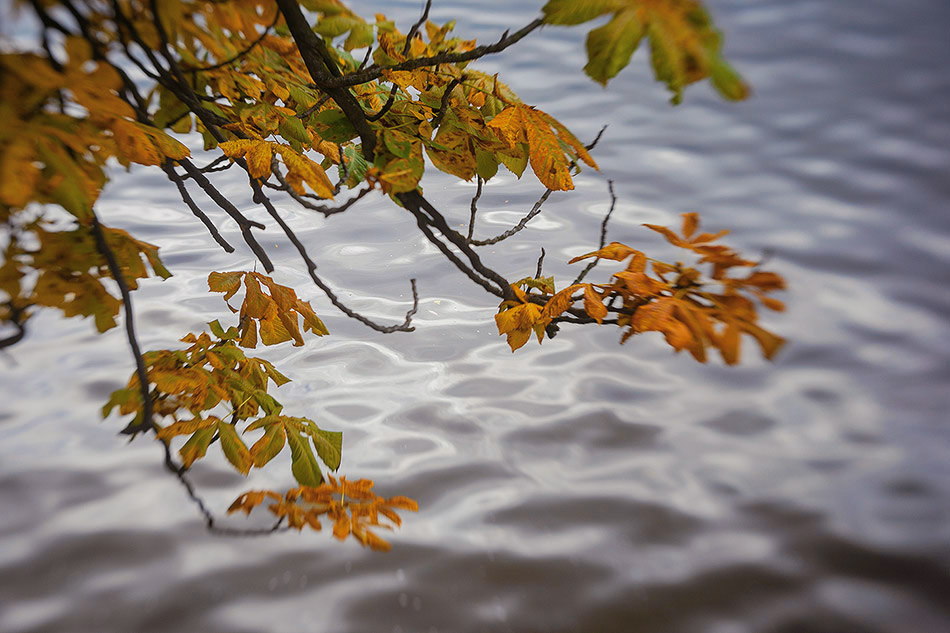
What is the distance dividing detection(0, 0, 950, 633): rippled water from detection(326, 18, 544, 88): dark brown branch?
1.07ft

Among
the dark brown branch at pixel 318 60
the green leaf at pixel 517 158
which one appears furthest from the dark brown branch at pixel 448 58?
the green leaf at pixel 517 158

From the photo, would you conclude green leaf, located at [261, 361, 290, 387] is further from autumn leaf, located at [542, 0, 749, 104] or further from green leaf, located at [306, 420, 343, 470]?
autumn leaf, located at [542, 0, 749, 104]

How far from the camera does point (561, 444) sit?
0.98m

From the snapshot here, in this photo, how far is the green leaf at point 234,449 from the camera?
1.87 ft

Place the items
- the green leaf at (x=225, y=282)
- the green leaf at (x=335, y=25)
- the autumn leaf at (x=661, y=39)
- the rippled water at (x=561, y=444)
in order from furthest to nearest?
the rippled water at (x=561, y=444)
the green leaf at (x=225, y=282)
the green leaf at (x=335, y=25)
the autumn leaf at (x=661, y=39)

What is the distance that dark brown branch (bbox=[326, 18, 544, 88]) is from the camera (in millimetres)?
362

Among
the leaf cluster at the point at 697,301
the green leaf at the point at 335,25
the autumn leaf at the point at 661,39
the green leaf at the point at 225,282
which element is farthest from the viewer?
the green leaf at the point at 225,282

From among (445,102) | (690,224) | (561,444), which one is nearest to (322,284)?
(445,102)

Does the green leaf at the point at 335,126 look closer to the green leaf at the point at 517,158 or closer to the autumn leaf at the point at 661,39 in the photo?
the green leaf at the point at 517,158

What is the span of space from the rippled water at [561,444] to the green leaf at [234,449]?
0.17 m

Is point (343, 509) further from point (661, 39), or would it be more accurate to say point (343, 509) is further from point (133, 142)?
point (661, 39)

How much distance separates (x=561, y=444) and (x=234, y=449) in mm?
532

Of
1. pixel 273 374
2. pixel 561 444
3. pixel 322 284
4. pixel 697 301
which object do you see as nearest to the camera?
pixel 697 301

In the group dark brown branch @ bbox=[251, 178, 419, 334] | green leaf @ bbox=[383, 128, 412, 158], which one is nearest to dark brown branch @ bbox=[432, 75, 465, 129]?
green leaf @ bbox=[383, 128, 412, 158]
